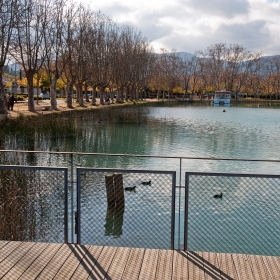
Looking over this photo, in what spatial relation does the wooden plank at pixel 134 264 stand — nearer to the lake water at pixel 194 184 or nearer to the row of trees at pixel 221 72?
the lake water at pixel 194 184

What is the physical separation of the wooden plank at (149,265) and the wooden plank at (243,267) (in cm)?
112

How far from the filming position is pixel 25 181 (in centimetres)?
978

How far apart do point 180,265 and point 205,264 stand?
35 cm

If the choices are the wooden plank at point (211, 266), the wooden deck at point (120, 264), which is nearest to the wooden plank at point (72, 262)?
the wooden deck at point (120, 264)

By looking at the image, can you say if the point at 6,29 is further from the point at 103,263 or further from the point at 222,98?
the point at 222,98

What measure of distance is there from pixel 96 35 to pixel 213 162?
45.0 meters

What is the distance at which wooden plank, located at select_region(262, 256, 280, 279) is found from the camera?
513 cm

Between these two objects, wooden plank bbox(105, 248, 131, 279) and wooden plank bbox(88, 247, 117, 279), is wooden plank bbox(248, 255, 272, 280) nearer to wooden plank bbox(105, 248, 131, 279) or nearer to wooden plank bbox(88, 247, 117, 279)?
wooden plank bbox(105, 248, 131, 279)

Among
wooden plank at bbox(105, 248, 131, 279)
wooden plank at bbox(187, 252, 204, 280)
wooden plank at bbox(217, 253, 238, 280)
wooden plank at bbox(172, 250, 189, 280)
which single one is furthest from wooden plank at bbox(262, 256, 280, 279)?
wooden plank at bbox(105, 248, 131, 279)

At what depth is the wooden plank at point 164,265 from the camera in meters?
5.12

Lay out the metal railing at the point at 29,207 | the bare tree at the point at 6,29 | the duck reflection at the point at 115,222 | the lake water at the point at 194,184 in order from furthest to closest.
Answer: the bare tree at the point at 6,29 < the duck reflection at the point at 115,222 < the lake water at the point at 194,184 < the metal railing at the point at 29,207

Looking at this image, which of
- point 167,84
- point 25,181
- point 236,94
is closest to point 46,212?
point 25,181

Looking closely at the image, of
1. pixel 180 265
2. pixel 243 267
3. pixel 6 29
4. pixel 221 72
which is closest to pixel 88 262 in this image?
pixel 180 265

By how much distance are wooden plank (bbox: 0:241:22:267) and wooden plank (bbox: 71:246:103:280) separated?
1114mm
